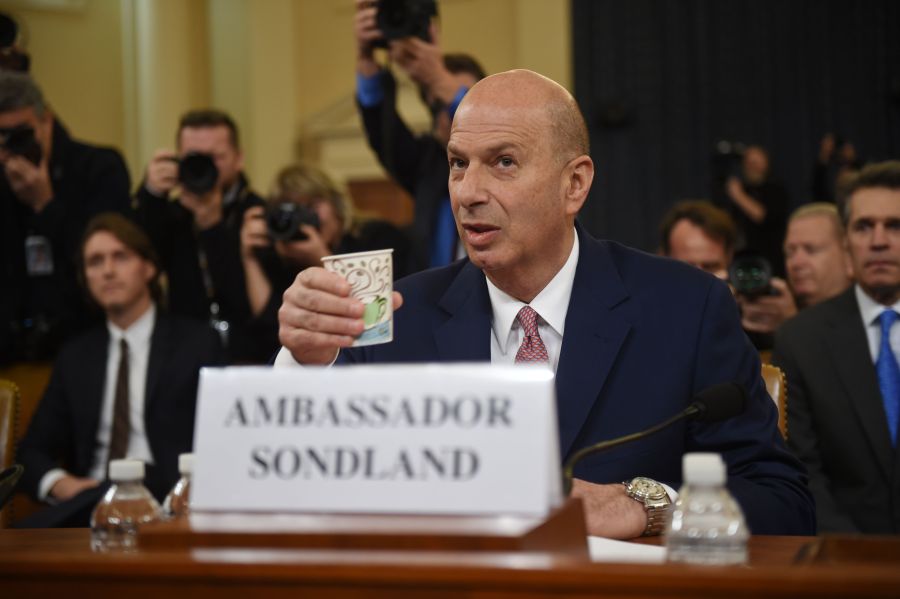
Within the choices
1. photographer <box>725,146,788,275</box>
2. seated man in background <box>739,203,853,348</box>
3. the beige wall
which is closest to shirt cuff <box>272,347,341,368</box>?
seated man in background <box>739,203,853,348</box>

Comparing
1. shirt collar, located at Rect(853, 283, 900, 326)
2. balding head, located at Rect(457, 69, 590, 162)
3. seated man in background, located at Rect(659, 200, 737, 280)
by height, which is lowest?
shirt collar, located at Rect(853, 283, 900, 326)

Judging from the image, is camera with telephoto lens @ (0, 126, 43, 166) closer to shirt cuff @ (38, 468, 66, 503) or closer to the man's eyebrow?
shirt cuff @ (38, 468, 66, 503)

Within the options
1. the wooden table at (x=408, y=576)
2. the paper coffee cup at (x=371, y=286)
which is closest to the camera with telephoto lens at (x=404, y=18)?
the paper coffee cup at (x=371, y=286)

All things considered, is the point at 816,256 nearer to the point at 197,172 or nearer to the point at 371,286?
the point at 197,172

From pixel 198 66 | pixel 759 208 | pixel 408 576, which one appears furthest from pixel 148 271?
pixel 198 66

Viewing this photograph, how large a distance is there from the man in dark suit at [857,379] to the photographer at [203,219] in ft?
5.41

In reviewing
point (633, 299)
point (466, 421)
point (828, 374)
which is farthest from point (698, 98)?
point (466, 421)

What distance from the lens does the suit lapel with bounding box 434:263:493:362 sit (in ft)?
5.93

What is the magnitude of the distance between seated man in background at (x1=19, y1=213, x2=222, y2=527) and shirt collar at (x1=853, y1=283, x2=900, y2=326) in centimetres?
185

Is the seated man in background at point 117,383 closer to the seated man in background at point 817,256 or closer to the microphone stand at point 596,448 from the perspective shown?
the seated man in background at point 817,256

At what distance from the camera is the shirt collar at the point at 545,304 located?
1.84m

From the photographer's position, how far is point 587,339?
1756 mm

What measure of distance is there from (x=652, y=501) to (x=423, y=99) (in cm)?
228

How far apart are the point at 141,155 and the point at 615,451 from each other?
276 inches
